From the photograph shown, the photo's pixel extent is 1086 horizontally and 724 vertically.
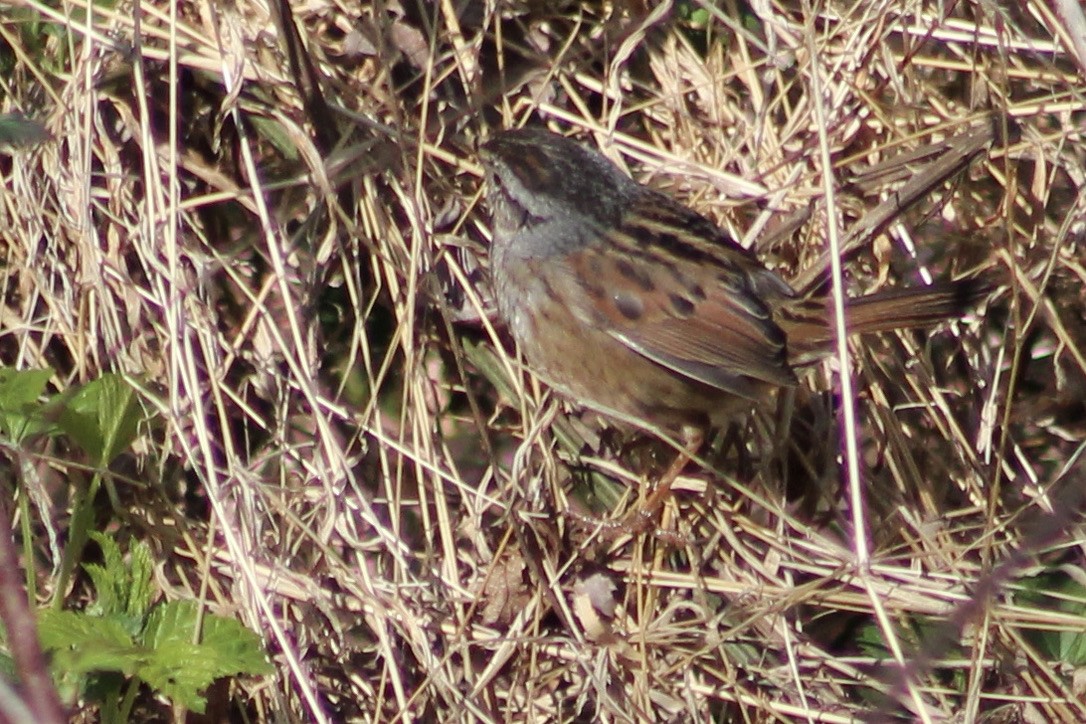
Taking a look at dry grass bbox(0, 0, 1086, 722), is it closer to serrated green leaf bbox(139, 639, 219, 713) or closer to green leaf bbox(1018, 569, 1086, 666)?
green leaf bbox(1018, 569, 1086, 666)

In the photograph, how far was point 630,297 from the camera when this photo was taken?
10.7 ft

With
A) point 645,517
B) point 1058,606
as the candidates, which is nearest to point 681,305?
point 645,517

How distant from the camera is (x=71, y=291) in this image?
3084mm

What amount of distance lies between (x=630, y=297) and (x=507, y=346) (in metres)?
0.31

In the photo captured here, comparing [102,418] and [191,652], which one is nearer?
[191,652]

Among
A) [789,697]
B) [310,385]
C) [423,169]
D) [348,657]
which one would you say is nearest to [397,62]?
[423,169]

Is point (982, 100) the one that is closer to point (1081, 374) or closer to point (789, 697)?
point (1081, 374)

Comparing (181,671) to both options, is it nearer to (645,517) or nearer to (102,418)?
(102,418)

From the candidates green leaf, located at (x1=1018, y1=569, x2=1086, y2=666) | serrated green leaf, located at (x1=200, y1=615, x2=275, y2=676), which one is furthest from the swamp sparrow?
serrated green leaf, located at (x1=200, y1=615, x2=275, y2=676)

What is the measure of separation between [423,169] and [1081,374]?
1.65 m

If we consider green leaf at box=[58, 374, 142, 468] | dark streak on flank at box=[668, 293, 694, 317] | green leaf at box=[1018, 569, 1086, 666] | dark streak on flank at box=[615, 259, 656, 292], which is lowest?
green leaf at box=[1018, 569, 1086, 666]

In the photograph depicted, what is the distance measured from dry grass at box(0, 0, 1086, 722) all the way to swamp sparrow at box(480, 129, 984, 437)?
99 mm

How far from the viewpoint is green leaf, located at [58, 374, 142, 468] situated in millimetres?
2852

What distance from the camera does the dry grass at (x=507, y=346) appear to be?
9.62 feet
